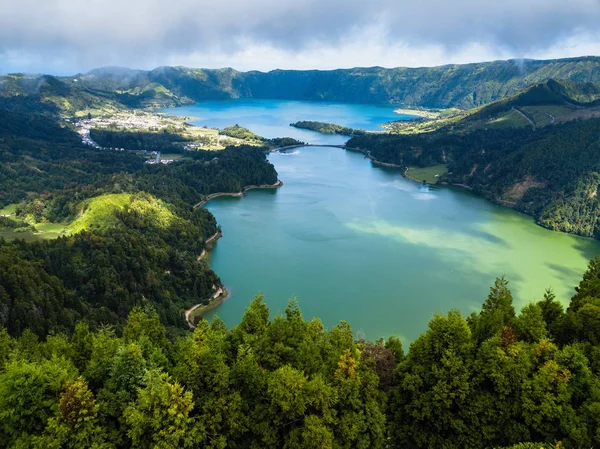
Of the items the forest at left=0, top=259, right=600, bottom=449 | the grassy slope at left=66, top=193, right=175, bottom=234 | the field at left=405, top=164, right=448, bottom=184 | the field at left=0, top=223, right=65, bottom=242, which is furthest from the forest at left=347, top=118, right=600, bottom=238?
the field at left=0, top=223, right=65, bottom=242

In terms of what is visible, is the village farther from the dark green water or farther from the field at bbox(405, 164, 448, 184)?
the field at bbox(405, 164, 448, 184)

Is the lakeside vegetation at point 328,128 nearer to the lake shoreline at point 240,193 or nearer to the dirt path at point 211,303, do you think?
the lake shoreline at point 240,193

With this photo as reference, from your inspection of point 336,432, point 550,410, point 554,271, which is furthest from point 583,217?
point 336,432

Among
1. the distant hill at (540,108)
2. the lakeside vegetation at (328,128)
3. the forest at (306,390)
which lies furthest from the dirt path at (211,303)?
the lakeside vegetation at (328,128)

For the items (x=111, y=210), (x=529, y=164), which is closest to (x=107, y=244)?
(x=111, y=210)

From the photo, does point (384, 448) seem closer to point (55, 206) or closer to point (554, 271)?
point (554, 271)

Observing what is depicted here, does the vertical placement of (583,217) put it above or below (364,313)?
above
